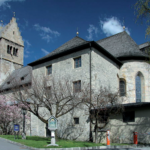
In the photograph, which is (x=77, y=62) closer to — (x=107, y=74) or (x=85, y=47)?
(x=85, y=47)

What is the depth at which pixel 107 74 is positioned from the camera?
2230 cm

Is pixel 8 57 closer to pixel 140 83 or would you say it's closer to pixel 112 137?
pixel 140 83

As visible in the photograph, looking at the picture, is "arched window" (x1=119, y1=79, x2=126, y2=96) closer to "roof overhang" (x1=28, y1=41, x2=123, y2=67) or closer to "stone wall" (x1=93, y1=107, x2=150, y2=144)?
"roof overhang" (x1=28, y1=41, x2=123, y2=67)

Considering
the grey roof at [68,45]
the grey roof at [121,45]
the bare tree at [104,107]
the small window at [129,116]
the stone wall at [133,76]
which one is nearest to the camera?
the bare tree at [104,107]

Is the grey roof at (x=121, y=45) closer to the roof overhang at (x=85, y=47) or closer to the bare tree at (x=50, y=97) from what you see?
the roof overhang at (x=85, y=47)

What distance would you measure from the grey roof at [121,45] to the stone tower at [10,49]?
68.9 feet

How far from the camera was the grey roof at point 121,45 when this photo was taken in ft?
81.5

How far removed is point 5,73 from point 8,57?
4252 millimetres

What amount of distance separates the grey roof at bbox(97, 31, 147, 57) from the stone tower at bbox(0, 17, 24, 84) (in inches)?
827

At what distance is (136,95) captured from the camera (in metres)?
24.4

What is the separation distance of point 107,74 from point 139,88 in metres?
4.96

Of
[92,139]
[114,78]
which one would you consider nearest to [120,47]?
[114,78]

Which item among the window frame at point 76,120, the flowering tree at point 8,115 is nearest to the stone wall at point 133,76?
the window frame at point 76,120

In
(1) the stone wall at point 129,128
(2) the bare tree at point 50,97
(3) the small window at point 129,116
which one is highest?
(2) the bare tree at point 50,97
